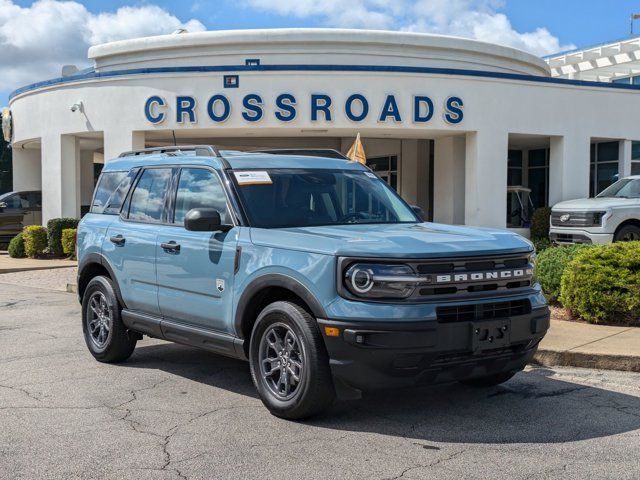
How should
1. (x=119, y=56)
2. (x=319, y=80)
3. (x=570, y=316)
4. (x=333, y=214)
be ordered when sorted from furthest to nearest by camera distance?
1. (x=119, y=56)
2. (x=319, y=80)
3. (x=570, y=316)
4. (x=333, y=214)

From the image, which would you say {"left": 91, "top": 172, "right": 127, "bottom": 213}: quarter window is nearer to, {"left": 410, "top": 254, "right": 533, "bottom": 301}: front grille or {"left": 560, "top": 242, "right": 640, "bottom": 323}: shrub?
{"left": 410, "top": 254, "right": 533, "bottom": 301}: front grille

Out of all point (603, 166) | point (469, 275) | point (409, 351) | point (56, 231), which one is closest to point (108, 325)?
point (409, 351)

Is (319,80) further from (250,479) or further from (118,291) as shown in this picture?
(250,479)

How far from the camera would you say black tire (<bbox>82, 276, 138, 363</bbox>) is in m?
7.23

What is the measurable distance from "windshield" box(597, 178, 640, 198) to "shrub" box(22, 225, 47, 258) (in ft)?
48.7

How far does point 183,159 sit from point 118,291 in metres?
1.47

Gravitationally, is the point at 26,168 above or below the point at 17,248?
above

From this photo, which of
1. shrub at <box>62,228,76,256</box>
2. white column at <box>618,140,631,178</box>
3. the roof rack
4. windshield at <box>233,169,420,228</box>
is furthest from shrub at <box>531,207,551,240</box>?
windshield at <box>233,169,420,228</box>

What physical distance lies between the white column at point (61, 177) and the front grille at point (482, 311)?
19250 mm

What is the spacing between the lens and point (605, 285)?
29.8 feet

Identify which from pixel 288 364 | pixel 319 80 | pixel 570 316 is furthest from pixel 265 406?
pixel 319 80

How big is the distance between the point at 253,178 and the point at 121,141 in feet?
50.3

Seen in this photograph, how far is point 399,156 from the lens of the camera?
84.1ft

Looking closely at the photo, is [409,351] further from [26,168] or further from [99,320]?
[26,168]
